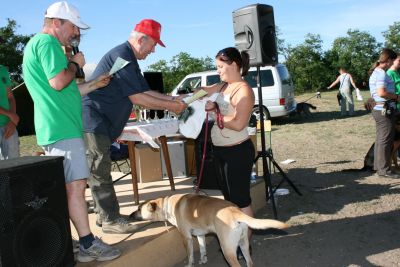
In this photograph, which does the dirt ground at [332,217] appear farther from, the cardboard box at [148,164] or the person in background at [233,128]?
the cardboard box at [148,164]

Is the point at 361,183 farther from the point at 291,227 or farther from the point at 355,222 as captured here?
the point at 291,227

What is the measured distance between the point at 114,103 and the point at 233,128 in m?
1.00

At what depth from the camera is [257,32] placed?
4805 mm

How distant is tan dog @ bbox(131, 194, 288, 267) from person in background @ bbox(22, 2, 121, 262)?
2.76 ft

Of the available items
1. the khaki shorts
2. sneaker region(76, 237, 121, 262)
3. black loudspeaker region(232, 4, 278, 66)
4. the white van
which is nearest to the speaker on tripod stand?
Answer: black loudspeaker region(232, 4, 278, 66)

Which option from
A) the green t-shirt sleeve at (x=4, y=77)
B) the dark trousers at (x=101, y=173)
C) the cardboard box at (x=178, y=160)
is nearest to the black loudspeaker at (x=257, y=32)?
the cardboard box at (x=178, y=160)

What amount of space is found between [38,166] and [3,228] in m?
0.38

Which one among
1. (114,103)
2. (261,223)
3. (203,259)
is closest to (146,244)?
(203,259)

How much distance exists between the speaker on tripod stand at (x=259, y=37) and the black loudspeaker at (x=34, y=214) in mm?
2768

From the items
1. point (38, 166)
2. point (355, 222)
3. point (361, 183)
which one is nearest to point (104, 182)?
point (38, 166)

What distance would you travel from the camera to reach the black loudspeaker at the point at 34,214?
2.16 metres

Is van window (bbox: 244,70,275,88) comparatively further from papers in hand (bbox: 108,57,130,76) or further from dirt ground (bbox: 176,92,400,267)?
papers in hand (bbox: 108,57,130,76)

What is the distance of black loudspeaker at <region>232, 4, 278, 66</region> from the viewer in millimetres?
4809

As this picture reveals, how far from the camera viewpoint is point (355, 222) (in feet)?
14.3
